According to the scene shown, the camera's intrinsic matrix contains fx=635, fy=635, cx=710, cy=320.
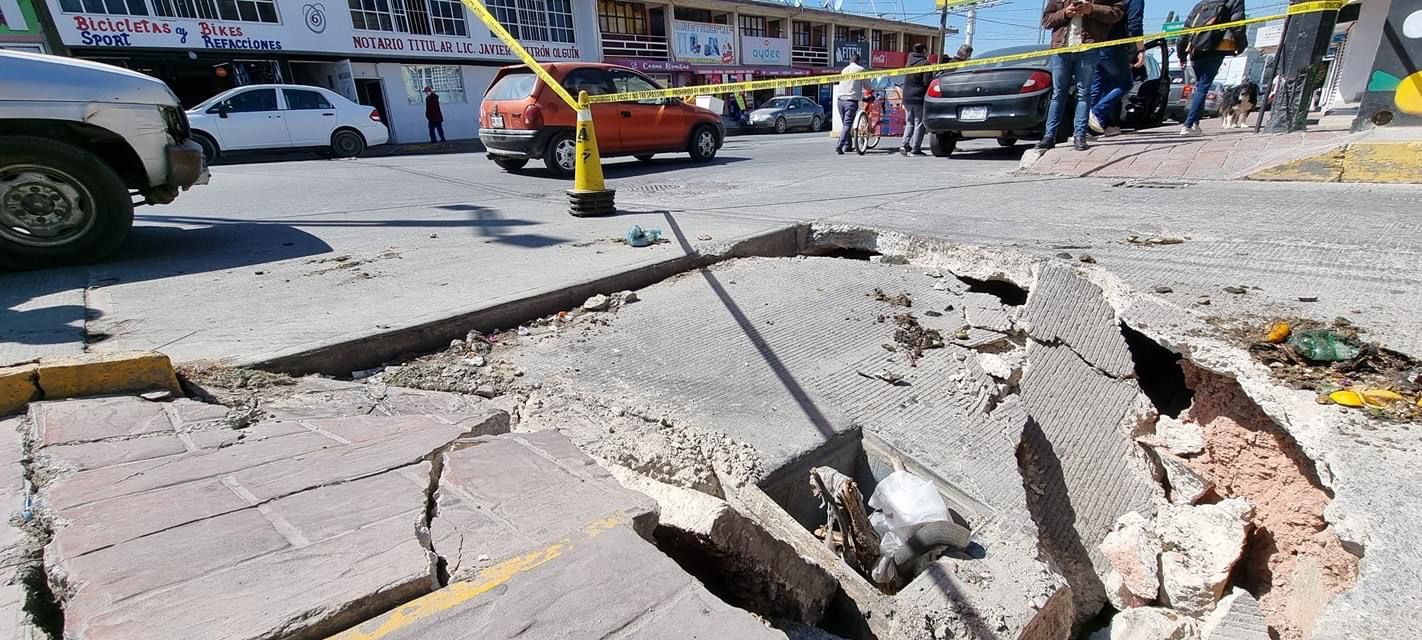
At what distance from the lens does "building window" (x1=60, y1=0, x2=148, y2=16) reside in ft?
55.1

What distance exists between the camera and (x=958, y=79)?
855cm

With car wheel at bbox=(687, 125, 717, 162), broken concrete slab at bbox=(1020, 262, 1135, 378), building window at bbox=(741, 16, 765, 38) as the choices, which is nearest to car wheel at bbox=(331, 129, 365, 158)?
car wheel at bbox=(687, 125, 717, 162)

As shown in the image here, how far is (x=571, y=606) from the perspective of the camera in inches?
48.3

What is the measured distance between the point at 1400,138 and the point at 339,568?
7.88 m

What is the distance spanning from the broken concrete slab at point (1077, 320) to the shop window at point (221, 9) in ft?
79.7

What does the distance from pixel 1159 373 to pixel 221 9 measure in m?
25.0

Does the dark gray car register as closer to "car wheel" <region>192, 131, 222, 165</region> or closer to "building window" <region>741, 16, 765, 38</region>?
"building window" <region>741, 16, 765, 38</region>

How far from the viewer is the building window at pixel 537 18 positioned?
25812 mm

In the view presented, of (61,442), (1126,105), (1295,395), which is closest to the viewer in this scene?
(61,442)

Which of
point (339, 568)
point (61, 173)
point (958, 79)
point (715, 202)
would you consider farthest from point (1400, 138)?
point (61, 173)

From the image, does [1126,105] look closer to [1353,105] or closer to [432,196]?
[1353,105]

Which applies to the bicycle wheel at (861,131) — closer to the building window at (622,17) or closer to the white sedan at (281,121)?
the white sedan at (281,121)

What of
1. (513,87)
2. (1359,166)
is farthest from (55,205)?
(1359,166)

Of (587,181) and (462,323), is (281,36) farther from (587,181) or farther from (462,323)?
(462,323)
